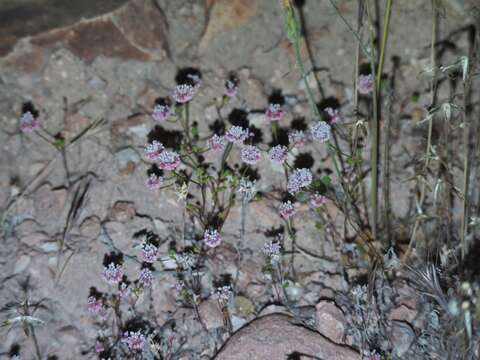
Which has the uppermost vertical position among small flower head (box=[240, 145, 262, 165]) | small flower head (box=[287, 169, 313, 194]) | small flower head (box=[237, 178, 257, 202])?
small flower head (box=[240, 145, 262, 165])

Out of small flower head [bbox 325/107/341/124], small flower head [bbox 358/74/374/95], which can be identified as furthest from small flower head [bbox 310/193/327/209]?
small flower head [bbox 358/74/374/95]

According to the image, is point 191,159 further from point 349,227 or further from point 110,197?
point 349,227

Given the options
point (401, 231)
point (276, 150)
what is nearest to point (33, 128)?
point (276, 150)

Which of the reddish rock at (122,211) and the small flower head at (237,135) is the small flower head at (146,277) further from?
the small flower head at (237,135)

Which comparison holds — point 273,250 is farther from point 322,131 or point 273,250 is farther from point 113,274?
point 113,274

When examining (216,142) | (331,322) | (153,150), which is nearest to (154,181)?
(153,150)

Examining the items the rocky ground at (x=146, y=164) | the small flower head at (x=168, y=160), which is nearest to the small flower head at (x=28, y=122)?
the rocky ground at (x=146, y=164)

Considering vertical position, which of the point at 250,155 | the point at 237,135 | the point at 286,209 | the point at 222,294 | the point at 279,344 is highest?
the point at 237,135

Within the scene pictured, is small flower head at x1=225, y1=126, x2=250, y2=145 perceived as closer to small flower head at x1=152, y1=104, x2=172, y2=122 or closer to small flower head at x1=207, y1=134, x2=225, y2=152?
small flower head at x1=207, y1=134, x2=225, y2=152
